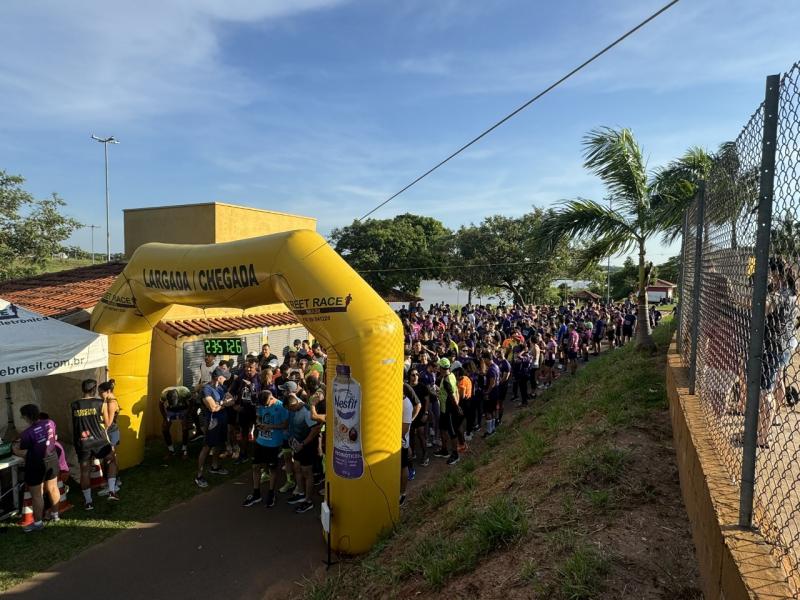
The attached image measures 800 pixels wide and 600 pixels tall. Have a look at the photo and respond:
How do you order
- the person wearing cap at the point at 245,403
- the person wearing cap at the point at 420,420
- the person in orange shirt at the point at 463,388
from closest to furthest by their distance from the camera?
1. the person wearing cap at the point at 420,420
2. the person wearing cap at the point at 245,403
3. the person in orange shirt at the point at 463,388

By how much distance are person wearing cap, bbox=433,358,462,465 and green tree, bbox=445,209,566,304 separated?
2101 centimetres

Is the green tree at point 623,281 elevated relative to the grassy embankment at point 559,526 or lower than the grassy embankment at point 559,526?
elevated

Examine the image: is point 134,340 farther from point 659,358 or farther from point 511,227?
point 511,227

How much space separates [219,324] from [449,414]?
629cm

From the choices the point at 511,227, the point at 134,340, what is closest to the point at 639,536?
the point at 134,340

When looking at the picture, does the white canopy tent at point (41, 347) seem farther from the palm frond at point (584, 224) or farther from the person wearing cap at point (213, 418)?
the palm frond at point (584, 224)

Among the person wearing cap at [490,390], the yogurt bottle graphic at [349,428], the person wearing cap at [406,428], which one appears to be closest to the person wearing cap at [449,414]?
the person wearing cap at [406,428]

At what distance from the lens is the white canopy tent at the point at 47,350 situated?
7.14m

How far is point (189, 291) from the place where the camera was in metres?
7.89

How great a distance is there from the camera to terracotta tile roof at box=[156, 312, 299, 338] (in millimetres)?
11227

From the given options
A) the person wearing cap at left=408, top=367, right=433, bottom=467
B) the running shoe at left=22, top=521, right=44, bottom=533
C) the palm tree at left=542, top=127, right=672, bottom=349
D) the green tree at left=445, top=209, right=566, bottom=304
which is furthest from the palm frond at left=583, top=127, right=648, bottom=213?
the green tree at left=445, top=209, right=566, bottom=304

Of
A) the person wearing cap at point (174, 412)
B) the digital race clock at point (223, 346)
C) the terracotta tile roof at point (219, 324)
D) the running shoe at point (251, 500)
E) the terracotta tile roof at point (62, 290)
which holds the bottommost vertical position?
the running shoe at point (251, 500)

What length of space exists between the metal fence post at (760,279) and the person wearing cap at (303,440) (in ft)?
19.3

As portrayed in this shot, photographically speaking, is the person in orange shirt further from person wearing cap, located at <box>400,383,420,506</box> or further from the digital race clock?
the digital race clock
